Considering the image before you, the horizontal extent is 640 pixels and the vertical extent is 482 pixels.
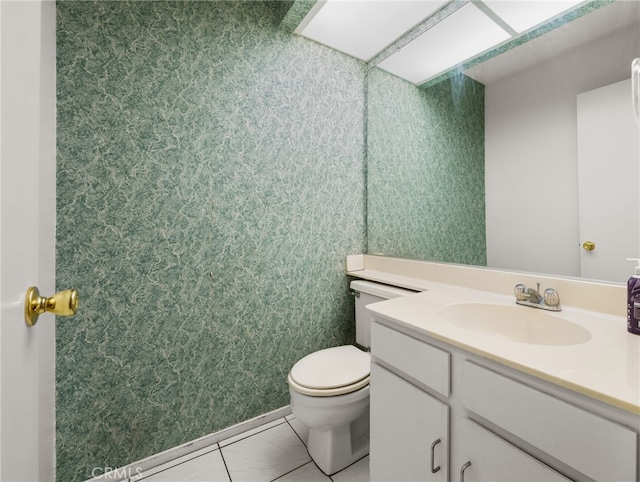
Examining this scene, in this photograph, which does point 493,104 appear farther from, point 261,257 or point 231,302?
point 231,302

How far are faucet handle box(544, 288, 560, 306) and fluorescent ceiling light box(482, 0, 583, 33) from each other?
106cm

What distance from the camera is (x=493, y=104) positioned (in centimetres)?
129

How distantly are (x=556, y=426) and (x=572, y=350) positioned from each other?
Answer: 8.0 inches

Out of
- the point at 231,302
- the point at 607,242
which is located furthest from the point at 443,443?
the point at 231,302

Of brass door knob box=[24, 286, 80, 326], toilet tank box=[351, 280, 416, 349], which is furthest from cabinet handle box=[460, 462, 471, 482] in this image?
brass door knob box=[24, 286, 80, 326]

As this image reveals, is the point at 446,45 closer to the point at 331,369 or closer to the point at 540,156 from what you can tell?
the point at 540,156

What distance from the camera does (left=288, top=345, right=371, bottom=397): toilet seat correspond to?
3.84 ft

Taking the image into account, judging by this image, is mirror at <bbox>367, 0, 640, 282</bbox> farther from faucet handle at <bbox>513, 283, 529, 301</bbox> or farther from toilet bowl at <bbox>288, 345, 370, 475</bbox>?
toilet bowl at <bbox>288, 345, 370, 475</bbox>

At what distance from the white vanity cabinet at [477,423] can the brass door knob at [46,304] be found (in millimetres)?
820

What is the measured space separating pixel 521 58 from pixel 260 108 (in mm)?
1231

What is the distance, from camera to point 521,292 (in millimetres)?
1040

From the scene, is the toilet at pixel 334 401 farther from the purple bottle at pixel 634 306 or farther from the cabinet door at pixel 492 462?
the purple bottle at pixel 634 306

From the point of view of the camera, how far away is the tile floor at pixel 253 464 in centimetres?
126

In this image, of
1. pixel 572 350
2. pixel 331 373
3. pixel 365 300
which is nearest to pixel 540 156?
pixel 572 350
